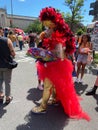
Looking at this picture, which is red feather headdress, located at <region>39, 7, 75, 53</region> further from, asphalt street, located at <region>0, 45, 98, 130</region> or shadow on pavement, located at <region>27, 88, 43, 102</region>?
shadow on pavement, located at <region>27, 88, 43, 102</region>

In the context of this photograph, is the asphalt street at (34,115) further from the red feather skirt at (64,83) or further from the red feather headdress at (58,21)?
the red feather headdress at (58,21)

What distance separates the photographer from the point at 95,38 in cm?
1177

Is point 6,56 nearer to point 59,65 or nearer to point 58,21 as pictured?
point 59,65

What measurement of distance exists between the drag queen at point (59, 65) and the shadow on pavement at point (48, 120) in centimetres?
14

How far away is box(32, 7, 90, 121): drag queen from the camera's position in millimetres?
4730

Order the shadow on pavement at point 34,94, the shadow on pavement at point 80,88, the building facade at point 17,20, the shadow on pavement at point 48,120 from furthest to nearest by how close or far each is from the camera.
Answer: the building facade at point 17,20, the shadow on pavement at point 80,88, the shadow on pavement at point 34,94, the shadow on pavement at point 48,120

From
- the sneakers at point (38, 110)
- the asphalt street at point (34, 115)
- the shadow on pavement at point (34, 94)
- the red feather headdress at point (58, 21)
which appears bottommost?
the shadow on pavement at point (34, 94)

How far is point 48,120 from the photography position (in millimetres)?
4809

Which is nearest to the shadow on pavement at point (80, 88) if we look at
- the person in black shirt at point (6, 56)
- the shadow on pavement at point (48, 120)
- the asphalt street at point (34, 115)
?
the asphalt street at point (34, 115)

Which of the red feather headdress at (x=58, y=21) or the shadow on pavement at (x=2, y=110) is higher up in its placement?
the red feather headdress at (x=58, y=21)

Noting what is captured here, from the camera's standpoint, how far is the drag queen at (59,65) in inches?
186

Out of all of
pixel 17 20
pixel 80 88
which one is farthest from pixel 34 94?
pixel 17 20

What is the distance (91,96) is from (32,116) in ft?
6.59

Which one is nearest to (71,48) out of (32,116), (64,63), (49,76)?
(64,63)
